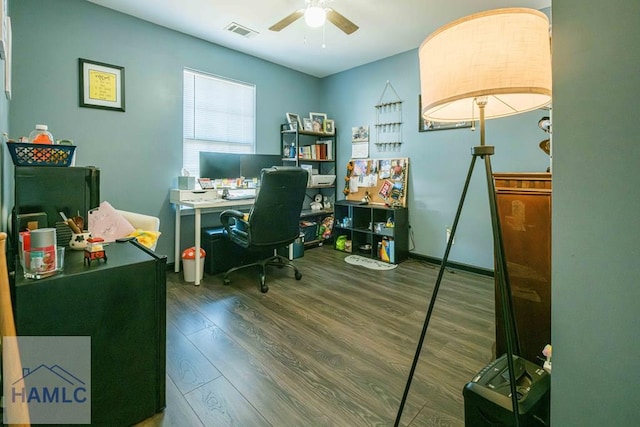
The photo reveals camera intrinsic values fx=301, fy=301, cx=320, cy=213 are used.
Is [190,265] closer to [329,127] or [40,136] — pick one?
[40,136]

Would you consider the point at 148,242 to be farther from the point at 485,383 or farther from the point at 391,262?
the point at 391,262

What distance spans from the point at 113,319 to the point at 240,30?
3.02 metres

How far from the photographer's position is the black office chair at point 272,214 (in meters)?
2.53

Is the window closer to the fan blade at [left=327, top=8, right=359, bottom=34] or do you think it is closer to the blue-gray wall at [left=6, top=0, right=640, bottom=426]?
the blue-gray wall at [left=6, top=0, right=640, bottom=426]

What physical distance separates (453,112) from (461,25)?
0.40 metres

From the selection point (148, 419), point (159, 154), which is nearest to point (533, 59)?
point (148, 419)

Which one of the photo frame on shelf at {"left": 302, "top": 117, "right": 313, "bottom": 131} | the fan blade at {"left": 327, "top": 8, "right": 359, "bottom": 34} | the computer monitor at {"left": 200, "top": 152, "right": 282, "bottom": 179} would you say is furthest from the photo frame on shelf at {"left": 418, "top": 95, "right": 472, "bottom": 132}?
the computer monitor at {"left": 200, "top": 152, "right": 282, "bottom": 179}

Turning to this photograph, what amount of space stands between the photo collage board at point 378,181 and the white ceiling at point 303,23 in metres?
1.35

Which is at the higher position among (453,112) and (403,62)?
(403,62)

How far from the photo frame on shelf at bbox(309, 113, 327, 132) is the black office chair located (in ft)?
5.86

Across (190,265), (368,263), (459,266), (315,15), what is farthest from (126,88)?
(459,266)

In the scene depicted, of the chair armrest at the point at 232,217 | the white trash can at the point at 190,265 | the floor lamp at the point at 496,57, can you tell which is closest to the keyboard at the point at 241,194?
the chair armrest at the point at 232,217

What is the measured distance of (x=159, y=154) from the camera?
311 cm

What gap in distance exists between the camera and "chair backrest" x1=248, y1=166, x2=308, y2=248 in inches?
99.0
